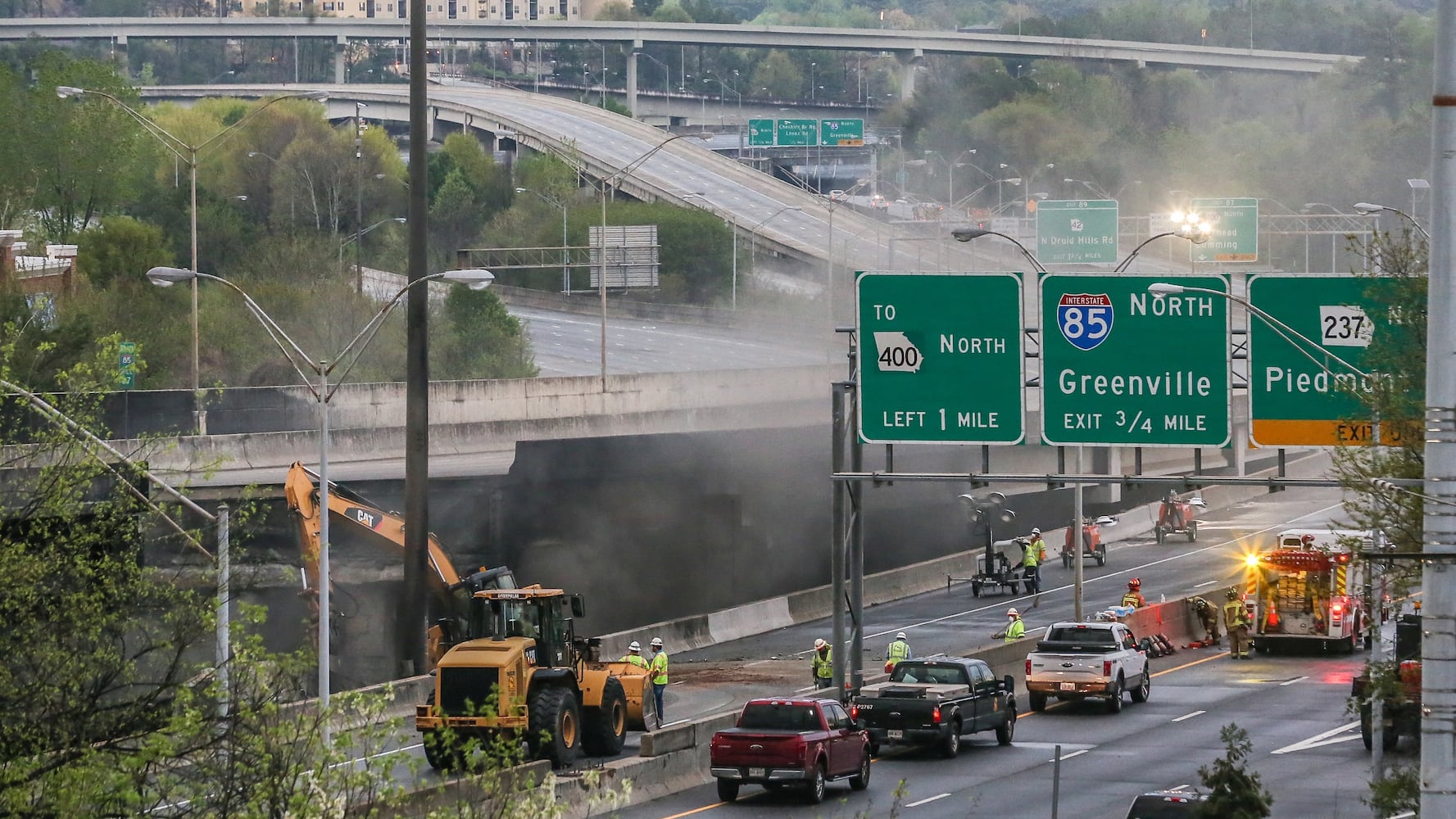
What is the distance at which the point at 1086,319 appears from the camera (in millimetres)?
29938

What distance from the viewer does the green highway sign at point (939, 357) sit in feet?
99.2

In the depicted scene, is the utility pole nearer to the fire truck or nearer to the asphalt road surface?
the fire truck

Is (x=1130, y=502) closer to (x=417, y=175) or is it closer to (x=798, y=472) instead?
(x=798, y=472)

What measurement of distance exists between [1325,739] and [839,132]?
11858 centimetres

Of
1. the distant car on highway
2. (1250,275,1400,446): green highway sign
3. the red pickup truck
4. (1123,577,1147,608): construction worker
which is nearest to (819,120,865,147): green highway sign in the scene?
(1123,577,1147,608): construction worker

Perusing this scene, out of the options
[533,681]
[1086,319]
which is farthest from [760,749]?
[1086,319]

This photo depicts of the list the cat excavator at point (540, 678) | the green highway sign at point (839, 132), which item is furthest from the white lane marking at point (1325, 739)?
the green highway sign at point (839, 132)

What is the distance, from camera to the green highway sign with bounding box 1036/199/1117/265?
89.1 meters

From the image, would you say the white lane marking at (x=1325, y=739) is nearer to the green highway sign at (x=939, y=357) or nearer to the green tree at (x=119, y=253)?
the green highway sign at (x=939, y=357)

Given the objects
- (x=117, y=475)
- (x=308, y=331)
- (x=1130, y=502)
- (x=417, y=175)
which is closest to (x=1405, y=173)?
(x=1130, y=502)

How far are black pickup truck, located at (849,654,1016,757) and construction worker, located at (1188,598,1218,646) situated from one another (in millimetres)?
16448

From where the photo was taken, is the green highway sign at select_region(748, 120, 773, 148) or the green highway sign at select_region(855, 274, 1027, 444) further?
the green highway sign at select_region(748, 120, 773, 148)

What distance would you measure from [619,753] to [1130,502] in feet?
160

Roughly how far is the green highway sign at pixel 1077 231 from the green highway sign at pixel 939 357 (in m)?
60.2
